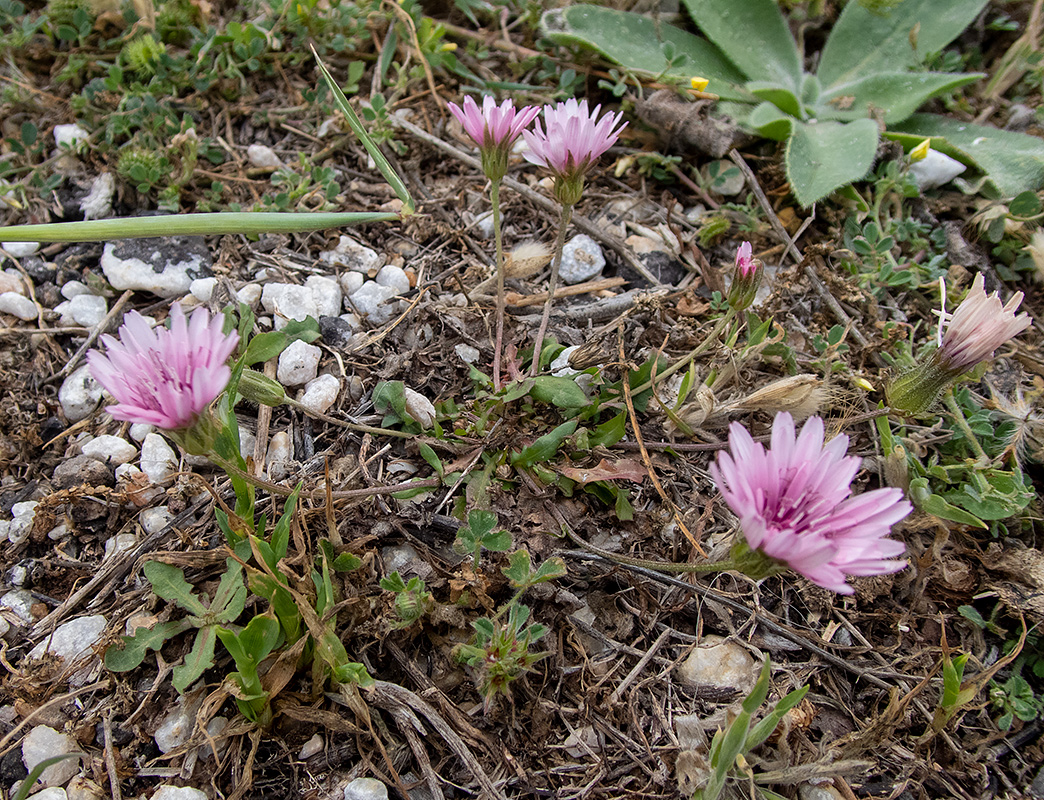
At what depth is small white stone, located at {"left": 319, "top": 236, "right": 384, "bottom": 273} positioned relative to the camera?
86.7 inches

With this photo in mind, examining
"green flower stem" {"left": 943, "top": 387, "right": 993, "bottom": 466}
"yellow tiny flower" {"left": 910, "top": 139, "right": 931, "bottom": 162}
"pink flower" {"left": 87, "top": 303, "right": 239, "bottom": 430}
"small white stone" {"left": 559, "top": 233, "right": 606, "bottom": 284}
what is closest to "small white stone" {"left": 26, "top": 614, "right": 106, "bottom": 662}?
"pink flower" {"left": 87, "top": 303, "right": 239, "bottom": 430}

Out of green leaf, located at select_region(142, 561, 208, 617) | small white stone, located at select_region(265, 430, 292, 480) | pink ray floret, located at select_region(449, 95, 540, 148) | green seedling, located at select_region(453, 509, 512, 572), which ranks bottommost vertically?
green leaf, located at select_region(142, 561, 208, 617)

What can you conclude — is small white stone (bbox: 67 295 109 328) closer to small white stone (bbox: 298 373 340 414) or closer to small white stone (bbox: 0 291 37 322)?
small white stone (bbox: 0 291 37 322)

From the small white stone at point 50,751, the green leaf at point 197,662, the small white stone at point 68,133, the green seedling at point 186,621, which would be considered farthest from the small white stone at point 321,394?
the small white stone at point 68,133

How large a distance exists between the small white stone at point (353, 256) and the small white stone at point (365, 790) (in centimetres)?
141

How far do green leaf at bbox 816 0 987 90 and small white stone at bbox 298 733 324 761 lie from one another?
9.16 feet

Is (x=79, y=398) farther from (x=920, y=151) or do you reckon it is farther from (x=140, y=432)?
(x=920, y=151)

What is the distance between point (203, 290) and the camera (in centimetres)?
208

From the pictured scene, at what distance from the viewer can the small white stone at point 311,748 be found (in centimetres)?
143

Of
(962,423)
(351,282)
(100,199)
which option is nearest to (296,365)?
→ (351,282)

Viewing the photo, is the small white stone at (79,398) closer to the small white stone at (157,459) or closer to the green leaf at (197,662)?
the small white stone at (157,459)

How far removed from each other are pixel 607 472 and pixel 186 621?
100cm

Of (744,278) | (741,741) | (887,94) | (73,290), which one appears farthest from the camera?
(887,94)

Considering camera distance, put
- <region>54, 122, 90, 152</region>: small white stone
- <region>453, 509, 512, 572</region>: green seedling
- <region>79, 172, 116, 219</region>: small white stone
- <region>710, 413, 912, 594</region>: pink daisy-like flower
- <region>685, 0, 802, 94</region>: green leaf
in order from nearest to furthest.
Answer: <region>710, 413, 912, 594</region>: pink daisy-like flower, <region>453, 509, 512, 572</region>: green seedling, <region>79, 172, 116, 219</region>: small white stone, <region>54, 122, 90, 152</region>: small white stone, <region>685, 0, 802, 94</region>: green leaf
